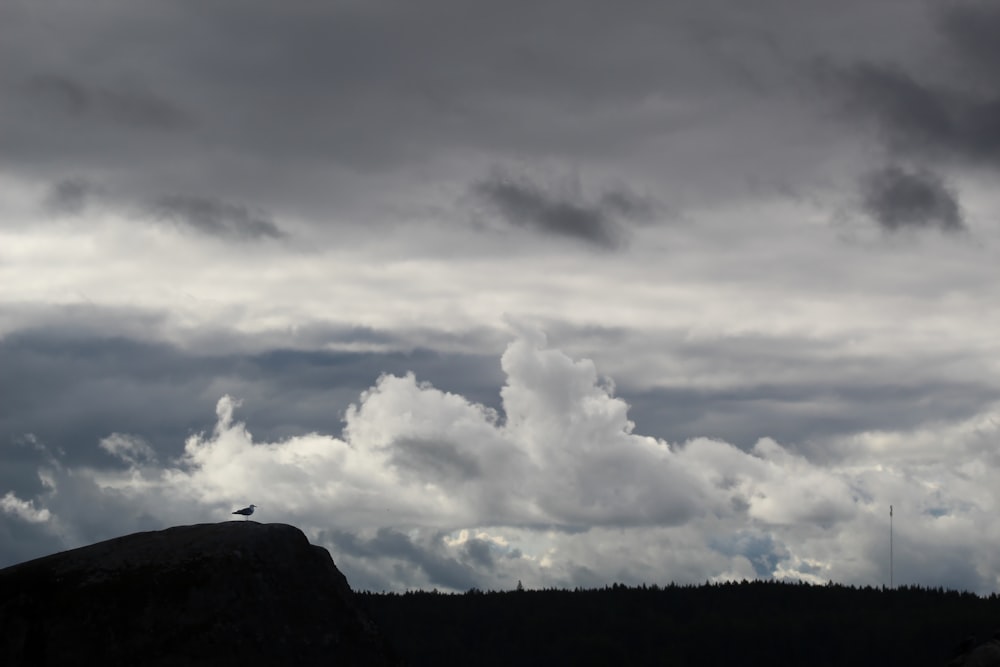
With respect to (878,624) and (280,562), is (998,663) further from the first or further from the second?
(878,624)

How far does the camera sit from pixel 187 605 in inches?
706

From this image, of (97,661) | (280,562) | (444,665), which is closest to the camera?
(97,661)

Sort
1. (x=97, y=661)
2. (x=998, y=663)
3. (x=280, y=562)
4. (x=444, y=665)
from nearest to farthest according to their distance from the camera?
(x=97, y=661) < (x=280, y=562) < (x=998, y=663) < (x=444, y=665)

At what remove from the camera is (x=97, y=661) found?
17.4 metres

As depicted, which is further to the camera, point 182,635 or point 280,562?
point 280,562

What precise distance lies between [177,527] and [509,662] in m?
180

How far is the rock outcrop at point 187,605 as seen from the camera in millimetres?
17578

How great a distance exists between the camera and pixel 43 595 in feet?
58.7

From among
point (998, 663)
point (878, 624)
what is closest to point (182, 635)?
point (998, 663)

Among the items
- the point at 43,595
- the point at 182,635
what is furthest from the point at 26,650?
the point at 182,635

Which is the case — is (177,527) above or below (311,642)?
above

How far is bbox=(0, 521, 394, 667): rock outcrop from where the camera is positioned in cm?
1758

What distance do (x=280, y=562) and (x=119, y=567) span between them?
93.4 inches

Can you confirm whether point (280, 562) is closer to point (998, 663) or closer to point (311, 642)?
point (311, 642)
